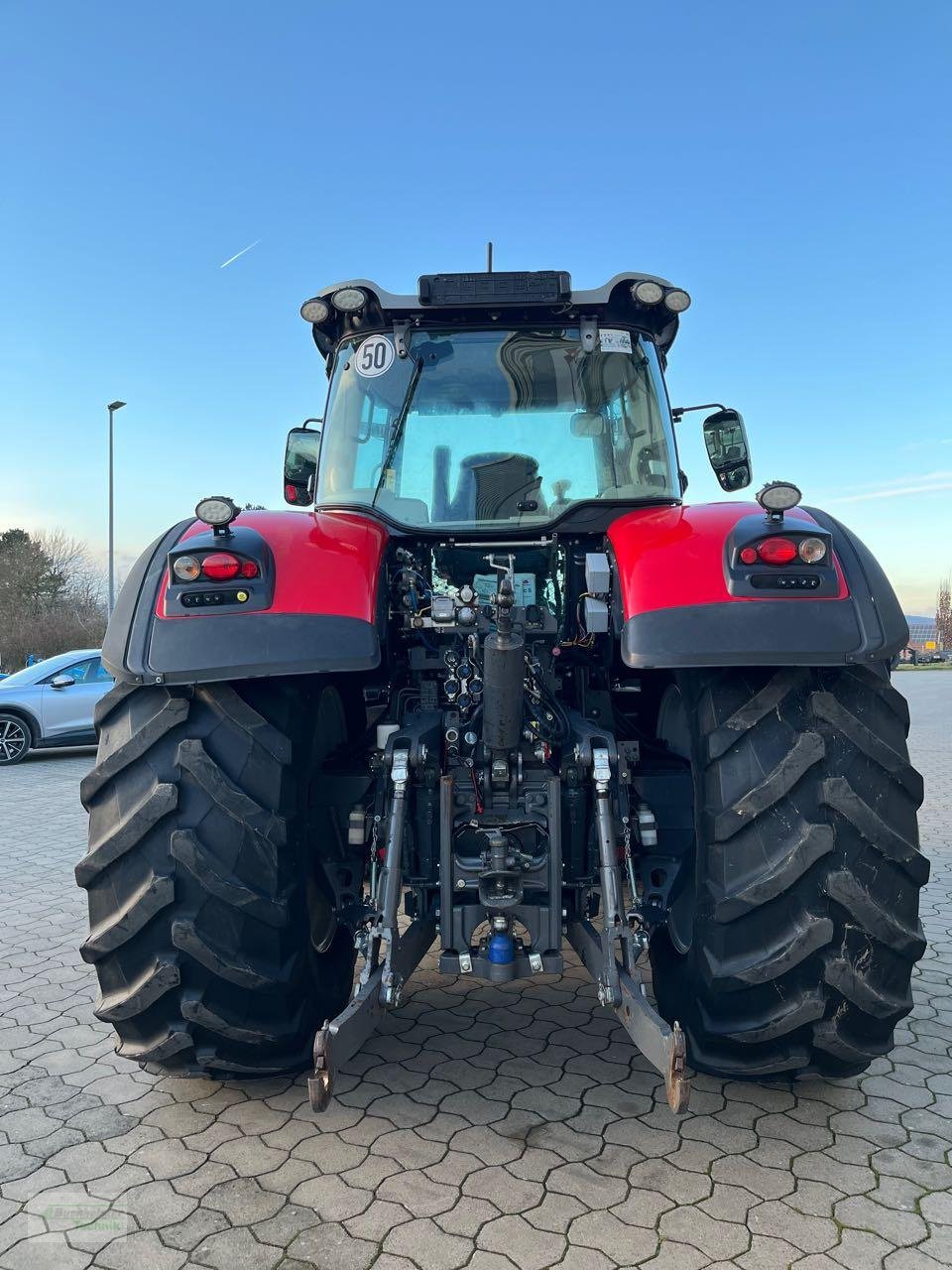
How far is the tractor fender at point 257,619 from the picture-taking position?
8.66ft

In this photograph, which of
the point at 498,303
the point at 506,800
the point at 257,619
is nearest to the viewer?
the point at 257,619

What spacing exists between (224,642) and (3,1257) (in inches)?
63.5

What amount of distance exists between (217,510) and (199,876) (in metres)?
1.06

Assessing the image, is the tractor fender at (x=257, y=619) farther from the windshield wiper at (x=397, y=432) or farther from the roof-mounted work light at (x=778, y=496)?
the roof-mounted work light at (x=778, y=496)

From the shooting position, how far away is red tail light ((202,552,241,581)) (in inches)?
108

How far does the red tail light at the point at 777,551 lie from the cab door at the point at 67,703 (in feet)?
39.5

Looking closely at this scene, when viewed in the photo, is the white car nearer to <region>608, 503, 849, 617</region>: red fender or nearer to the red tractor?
the red tractor

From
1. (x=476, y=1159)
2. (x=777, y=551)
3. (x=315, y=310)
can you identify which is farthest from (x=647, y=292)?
(x=476, y=1159)

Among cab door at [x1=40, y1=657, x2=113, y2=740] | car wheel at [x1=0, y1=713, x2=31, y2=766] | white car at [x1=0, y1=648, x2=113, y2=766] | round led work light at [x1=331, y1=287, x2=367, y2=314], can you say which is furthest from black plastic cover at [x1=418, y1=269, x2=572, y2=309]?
car wheel at [x1=0, y1=713, x2=31, y2=766]

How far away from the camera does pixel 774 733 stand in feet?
8.80

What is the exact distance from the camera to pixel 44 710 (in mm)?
13180

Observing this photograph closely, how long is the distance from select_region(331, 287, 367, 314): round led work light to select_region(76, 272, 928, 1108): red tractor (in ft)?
3.16

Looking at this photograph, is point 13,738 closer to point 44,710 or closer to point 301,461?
point 44,710

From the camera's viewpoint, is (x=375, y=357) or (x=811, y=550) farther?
(x=375, y=357)
